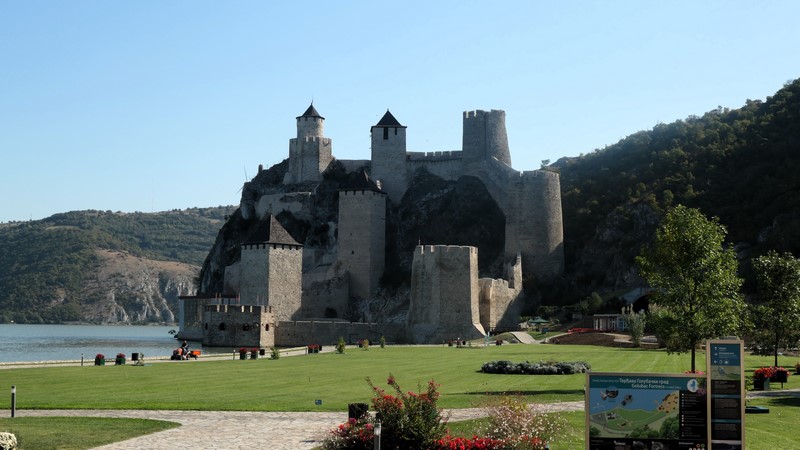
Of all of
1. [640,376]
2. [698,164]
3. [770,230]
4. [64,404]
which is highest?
[698,164]

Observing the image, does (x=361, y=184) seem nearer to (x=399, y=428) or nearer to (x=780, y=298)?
(x=780, y=298)

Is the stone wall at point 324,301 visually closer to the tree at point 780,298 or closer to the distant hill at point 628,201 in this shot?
the distant hill at point 628,201

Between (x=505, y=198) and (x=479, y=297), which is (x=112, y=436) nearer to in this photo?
(x=479, y=297)

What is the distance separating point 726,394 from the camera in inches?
519

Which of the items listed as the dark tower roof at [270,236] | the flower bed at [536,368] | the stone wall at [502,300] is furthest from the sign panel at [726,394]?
the dark tower roof at [270,236]

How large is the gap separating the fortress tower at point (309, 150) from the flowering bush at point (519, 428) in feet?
242

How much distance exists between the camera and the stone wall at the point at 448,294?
6191cm

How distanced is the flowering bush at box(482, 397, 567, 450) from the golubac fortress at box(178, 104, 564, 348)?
153 feet

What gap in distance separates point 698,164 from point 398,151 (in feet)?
83.3

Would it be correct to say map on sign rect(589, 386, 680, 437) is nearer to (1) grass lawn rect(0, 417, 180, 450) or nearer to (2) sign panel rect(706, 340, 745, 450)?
(2) sign panel rect(706, 340, 745, 450)

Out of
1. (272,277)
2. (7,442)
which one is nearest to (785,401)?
(7,442)

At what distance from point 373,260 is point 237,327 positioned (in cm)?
1767

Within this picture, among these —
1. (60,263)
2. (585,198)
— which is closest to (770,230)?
(585,198)

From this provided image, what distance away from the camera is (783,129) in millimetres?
79250
